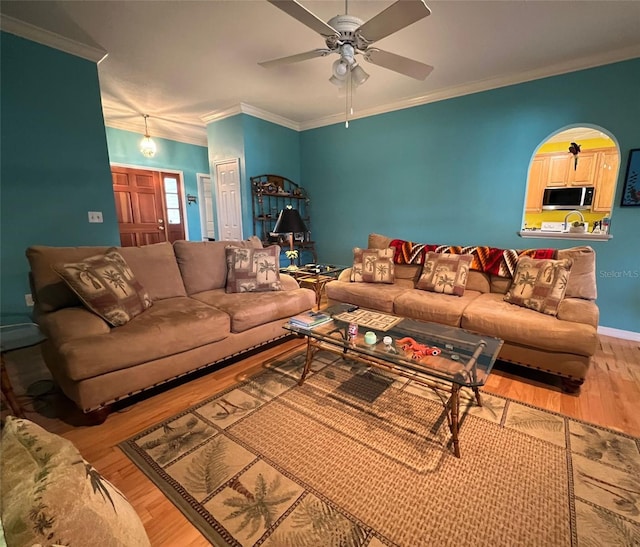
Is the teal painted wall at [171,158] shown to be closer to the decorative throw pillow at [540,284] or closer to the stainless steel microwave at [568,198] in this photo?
the decorative throw pillow at [540,284]

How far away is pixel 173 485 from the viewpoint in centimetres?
140

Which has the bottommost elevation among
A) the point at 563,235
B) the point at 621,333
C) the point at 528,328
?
the point at 621,333

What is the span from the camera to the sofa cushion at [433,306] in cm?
258

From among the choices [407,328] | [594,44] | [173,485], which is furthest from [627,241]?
[173,485]

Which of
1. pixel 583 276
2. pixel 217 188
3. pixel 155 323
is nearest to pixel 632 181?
pixel 583 276

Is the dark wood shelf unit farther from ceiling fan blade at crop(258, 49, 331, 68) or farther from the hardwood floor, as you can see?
the hardwood floor

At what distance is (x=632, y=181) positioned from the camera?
296cm

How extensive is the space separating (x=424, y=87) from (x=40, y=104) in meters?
4.12

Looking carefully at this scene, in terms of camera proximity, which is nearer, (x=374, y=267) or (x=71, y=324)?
(x=71, y=324)

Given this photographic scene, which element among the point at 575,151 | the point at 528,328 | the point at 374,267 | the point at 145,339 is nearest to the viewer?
the point at 145,339

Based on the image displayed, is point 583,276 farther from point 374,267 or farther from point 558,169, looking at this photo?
point 558,169

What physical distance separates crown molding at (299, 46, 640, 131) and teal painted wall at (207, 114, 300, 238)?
35.4 inches

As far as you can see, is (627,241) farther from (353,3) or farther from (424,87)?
(353,3)

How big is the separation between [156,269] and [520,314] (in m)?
2.96
